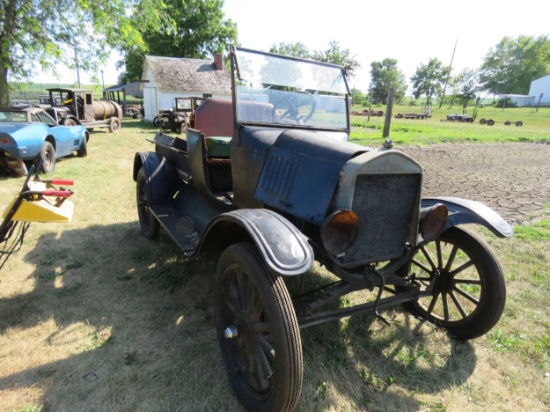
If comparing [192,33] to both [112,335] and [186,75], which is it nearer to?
[186,75]

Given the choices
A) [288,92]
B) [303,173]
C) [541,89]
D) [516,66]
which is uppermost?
[516,66]

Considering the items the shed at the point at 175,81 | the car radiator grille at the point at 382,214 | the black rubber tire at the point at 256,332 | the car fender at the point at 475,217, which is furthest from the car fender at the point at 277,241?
the shed at the point at 175,81

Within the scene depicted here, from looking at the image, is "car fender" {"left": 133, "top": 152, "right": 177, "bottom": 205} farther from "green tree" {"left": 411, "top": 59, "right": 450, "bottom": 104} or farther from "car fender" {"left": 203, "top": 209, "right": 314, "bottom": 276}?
"green tree" {"left": 411, "top": 59, "right": 450, "bottom": 104}

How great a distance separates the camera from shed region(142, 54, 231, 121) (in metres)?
22.8

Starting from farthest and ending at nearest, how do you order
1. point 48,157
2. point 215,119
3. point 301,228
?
point 48,157 → point 215,119 → point 301,228

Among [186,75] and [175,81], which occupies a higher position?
[186,75]

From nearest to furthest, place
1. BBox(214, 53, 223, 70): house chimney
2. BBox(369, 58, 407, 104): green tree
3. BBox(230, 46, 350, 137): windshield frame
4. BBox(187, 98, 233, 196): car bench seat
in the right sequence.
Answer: BBox(230, 46, 350, 137): windshield frame < BBox(187, 98, 233, 196): car bench seat < BBox(214, 53, 223, 70): house chimney < BBox(369, 58, 407, 104): green tree

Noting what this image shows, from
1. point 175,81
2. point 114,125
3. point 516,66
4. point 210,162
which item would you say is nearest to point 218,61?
point 175,81

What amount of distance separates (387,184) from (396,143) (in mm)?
10862

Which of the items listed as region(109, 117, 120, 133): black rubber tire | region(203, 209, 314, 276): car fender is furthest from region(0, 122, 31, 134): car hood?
region(109, 117, 120, 133): black rubber tire

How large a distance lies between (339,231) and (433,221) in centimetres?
85

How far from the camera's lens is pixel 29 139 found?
6965 millimetres

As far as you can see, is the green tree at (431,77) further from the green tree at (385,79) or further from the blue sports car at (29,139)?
the blue sports car at (29,139)

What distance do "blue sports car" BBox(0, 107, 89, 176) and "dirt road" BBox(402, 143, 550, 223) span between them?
801 cm
